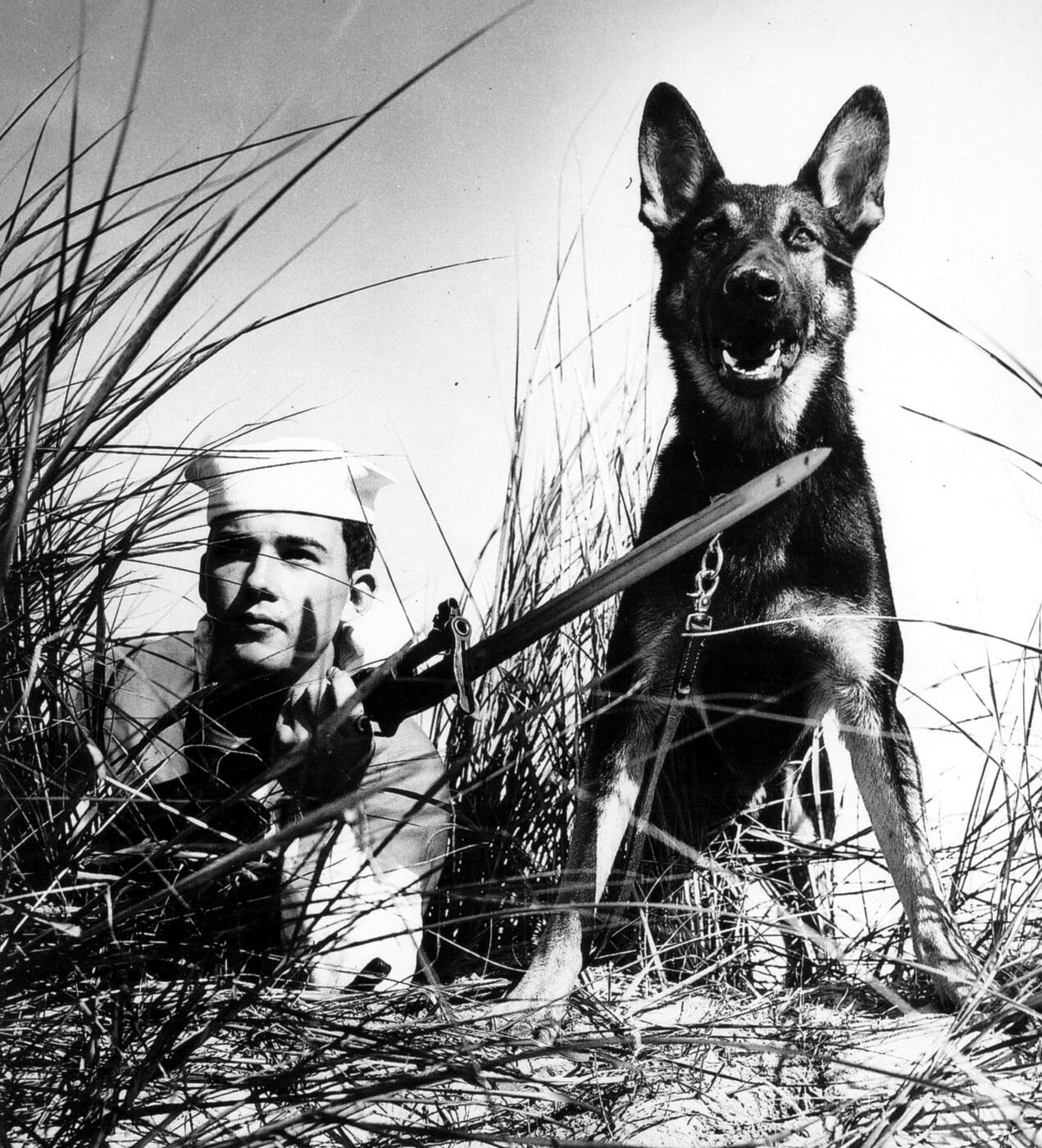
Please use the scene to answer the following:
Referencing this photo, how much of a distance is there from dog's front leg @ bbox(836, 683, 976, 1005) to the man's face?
0.86 meters

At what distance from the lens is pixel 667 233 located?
5.64 feet

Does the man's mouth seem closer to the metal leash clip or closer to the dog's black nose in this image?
the metal leash clip

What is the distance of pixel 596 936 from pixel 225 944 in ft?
2.02

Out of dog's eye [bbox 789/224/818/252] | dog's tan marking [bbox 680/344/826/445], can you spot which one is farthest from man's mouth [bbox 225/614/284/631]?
dog's eye [bbox 789/224/818/252]

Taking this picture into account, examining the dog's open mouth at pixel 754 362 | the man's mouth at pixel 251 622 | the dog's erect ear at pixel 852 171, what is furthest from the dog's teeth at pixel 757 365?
the man's mouth at pixel 251 622

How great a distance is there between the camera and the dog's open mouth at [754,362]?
5.24 feet

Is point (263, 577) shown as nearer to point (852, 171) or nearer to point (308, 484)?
point (308, 484)

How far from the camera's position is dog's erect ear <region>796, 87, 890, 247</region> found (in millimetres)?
1660

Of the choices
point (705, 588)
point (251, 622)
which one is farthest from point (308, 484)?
point (705, 588)

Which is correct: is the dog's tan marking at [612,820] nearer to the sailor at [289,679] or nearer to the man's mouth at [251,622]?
the sailor at [289,679]

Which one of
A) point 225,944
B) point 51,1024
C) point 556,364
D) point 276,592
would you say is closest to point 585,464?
point 556,364

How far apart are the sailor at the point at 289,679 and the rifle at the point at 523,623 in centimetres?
10

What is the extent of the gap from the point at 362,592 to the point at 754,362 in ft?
2.53

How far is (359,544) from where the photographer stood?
186 centimetres
